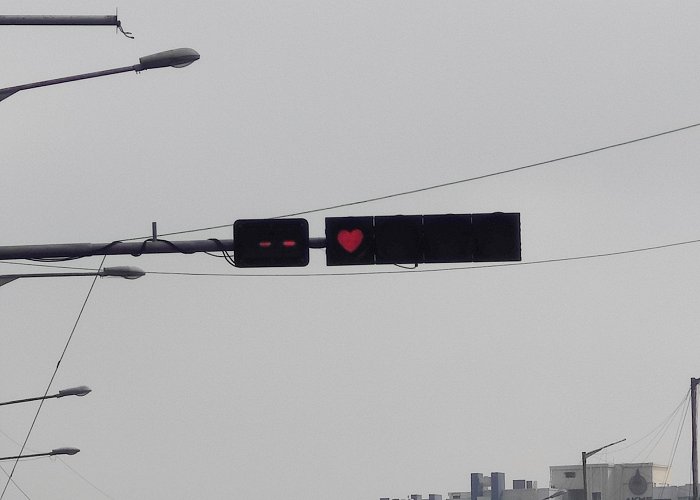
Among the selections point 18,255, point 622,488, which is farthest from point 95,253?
point 622,488

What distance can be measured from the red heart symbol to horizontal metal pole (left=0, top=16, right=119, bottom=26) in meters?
3.31

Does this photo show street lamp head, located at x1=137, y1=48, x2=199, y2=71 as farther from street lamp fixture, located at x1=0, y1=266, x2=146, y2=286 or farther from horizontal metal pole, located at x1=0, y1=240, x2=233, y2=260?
street lamp fixture, located at x1=0, y1=266, x2=146, y2=286

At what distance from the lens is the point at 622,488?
12988 centimetres

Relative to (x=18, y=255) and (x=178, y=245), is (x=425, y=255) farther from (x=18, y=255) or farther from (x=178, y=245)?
(x=18, y=255)

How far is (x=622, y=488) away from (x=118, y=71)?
116 m

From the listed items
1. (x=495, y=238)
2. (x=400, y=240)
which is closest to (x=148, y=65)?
(x=400, y=240)

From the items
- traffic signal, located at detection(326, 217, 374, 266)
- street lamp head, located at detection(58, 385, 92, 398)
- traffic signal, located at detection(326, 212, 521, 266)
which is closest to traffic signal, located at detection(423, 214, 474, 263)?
traffic signal, located at detection(326, 212, 521, 266)

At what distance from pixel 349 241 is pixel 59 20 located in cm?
387

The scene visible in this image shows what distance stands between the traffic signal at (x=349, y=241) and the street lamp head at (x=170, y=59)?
7.46ft

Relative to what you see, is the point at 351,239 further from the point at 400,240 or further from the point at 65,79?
the point at 65,79

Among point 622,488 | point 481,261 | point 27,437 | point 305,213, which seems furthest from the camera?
point 622,488

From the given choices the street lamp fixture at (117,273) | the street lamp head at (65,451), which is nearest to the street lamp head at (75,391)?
the street lamp head at (65,451)

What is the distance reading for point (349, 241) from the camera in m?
18.2

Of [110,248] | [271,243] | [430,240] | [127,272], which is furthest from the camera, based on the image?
[127,272]
